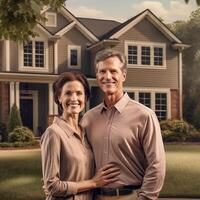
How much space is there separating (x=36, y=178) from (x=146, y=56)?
1887cm

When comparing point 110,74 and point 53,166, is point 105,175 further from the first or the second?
point 110,74

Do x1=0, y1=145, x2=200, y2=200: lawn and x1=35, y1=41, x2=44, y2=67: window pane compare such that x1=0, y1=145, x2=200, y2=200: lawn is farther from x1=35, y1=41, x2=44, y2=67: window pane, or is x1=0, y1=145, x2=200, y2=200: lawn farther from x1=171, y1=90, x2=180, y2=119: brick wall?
x1=171, y1=90, x2=180, y2=119: brick wall

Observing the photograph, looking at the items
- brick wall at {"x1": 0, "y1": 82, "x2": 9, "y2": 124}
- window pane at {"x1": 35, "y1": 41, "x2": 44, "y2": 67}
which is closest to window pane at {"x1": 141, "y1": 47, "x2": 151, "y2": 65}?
window pane at {"x1": 35, "y1": 41, "x2": 44, "y2": 67}

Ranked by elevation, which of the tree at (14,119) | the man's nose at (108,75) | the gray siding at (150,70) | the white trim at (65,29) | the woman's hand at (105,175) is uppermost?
the white trim at (65,29)

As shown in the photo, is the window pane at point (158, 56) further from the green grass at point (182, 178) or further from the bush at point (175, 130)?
the green grass at point (182, 178)

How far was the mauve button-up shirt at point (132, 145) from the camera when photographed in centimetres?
331

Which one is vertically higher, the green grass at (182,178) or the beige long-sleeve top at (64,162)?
the beige long-sleeve top at (64,162)

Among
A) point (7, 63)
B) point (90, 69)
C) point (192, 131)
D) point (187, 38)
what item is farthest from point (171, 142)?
point (187, 38)

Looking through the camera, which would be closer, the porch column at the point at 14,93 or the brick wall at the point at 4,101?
the porch column at the point at 14,93

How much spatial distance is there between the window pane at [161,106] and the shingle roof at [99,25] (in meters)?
5.76

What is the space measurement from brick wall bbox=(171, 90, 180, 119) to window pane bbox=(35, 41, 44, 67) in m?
8.65

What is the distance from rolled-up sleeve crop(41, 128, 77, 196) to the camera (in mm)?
3250

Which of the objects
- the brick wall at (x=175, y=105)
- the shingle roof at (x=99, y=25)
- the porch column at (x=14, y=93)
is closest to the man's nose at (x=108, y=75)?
the porch column at (x=14, y=93)

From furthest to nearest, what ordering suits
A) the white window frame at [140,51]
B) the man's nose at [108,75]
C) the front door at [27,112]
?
the white window frame at [140,51] → the front door at [27,112] → the man's nose at [108,75]
